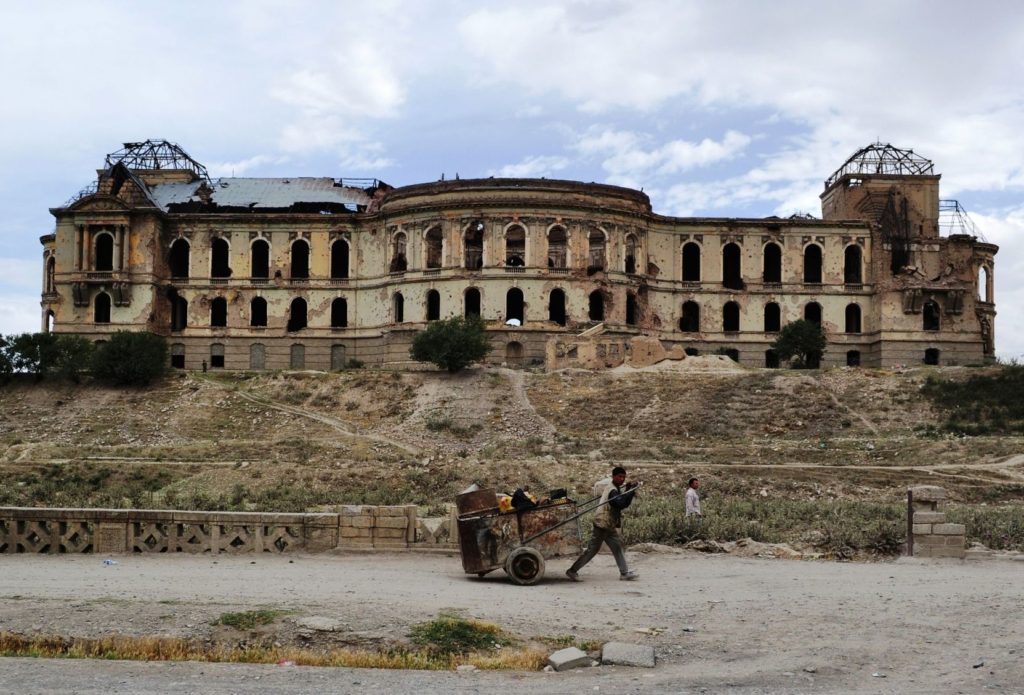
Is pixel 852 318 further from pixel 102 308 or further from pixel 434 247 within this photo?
pixel 102 308

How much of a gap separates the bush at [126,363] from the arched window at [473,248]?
17561 millimetres

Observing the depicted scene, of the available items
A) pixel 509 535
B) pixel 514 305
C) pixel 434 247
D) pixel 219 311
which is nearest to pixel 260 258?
pixel 219 311

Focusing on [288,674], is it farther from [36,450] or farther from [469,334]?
[469,334]

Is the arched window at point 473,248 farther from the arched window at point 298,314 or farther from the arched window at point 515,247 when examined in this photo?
the arched window at point 298,314

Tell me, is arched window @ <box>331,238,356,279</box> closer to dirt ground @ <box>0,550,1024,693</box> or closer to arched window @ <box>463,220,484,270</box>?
arched window @ <box>463,220,484,270</box>

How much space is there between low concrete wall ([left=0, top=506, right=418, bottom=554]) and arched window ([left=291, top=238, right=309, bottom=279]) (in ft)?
154

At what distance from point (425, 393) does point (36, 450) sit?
53.8 ft

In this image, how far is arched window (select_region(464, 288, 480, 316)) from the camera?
201ft

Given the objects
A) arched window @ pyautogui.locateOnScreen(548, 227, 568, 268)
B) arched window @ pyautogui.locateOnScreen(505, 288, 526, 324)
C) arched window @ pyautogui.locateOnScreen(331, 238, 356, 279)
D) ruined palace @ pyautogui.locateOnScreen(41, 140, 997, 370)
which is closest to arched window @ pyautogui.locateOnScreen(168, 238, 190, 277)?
ruined palace @ pyautogui.locateOnScreen(41, 140, 997, 370)

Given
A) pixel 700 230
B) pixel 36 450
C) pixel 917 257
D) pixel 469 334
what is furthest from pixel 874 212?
pixel 36 450

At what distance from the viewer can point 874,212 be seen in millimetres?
66875

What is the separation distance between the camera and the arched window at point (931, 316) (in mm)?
64438

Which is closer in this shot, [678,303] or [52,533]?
[52,533]

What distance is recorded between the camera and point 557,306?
62.4 meters
